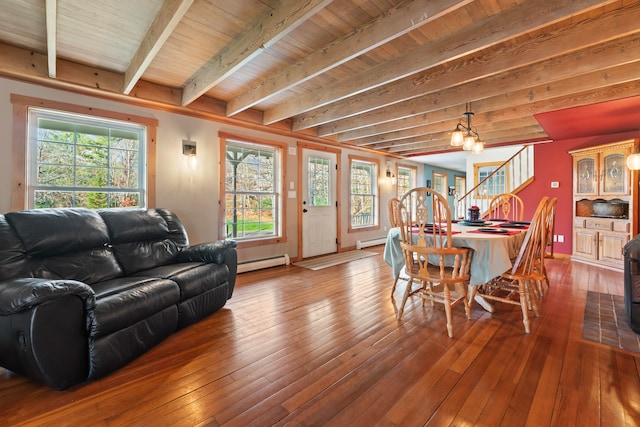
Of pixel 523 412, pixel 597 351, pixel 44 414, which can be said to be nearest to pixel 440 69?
pixel 597 351

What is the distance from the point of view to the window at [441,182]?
9195 mm

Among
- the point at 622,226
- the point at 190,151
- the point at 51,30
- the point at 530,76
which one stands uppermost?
the point at 530,76

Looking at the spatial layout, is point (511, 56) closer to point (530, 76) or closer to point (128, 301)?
point (530, 76)

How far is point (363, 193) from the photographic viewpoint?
6531 millimetres

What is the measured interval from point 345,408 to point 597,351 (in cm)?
190

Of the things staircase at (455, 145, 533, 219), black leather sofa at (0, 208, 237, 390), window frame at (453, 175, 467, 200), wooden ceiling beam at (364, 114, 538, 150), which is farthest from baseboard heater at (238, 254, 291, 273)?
window frame at (453, 175, 467, 200)

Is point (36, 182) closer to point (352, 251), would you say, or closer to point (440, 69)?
point (440, 69)

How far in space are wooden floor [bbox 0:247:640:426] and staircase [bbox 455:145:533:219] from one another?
4278 mm

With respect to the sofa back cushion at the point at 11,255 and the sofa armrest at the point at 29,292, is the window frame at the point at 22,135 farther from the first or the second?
the sofa armrest at the point at 29,292

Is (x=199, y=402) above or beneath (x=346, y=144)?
beneath

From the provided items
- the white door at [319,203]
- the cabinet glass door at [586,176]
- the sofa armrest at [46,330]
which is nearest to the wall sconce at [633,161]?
the cabinet glass door at [586,176]

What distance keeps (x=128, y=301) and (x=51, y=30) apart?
6.48 ft

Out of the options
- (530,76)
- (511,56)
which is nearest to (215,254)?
(511,56)

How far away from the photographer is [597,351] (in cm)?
201
